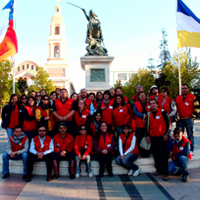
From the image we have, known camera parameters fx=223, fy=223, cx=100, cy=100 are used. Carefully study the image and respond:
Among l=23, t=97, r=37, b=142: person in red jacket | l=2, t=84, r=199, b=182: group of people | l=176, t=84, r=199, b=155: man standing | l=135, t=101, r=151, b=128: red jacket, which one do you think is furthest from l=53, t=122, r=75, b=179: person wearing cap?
l=176, t=84, r=199, b=155: man standing

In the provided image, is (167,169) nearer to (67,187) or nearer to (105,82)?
(67,187)

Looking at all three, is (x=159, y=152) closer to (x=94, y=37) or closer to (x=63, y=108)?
(x=63, y=108)

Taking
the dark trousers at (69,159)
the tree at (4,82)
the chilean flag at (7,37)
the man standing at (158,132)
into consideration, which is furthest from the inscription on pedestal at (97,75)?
the tree at (4,82)

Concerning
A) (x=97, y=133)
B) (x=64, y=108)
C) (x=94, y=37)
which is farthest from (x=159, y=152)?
(x=94, y=37)

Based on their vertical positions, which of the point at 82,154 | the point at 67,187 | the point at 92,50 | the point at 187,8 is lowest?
the point at 67,187

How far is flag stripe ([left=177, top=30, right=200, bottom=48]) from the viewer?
869 centimetres

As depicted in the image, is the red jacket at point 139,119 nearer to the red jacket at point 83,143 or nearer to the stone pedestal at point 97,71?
the red jacket at point 83,143

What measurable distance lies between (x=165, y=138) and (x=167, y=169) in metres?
0.75

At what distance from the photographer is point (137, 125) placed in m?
6.46

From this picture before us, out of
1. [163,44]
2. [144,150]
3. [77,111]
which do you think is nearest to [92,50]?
[77,111]

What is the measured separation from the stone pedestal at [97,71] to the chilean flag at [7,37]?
367 centimetres

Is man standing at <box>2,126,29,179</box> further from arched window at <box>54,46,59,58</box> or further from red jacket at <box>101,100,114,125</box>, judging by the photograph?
arched window at <box>54,46,59,58</box>

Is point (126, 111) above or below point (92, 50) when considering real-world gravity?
below

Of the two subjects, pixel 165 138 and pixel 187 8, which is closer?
pixel 165 138
